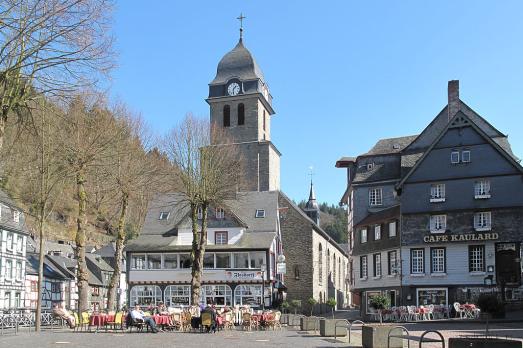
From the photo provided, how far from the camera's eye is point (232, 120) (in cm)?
7450

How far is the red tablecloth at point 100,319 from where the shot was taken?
29812 millimetres

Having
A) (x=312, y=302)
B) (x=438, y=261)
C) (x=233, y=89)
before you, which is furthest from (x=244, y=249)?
(x=233, y=89)

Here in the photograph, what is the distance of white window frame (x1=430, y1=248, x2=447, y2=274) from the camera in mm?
43438

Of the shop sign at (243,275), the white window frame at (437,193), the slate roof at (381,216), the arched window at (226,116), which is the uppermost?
the arched window at (226,116)

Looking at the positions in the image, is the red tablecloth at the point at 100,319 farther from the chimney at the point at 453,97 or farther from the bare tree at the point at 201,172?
the chimney at the point at 453,97

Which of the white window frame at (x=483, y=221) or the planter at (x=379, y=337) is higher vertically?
the white window frame at (x=483, y=221)

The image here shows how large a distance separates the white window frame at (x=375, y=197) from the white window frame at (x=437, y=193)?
9.26m

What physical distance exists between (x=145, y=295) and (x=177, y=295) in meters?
2.70

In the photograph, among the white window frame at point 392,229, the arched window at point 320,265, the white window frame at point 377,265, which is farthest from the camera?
the arched window at point 320,265

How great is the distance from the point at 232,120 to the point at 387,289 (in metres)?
33.5

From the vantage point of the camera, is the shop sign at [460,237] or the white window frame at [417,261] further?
the white window frame at [417,261]

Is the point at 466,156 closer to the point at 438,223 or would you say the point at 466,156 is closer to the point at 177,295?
the point at 438,223

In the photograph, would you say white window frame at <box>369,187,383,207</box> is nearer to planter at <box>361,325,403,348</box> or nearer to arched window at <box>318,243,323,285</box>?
arched window at <box>318,243,323,285</box>

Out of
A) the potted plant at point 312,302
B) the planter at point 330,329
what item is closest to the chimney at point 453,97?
the potted plant at point 312,302
